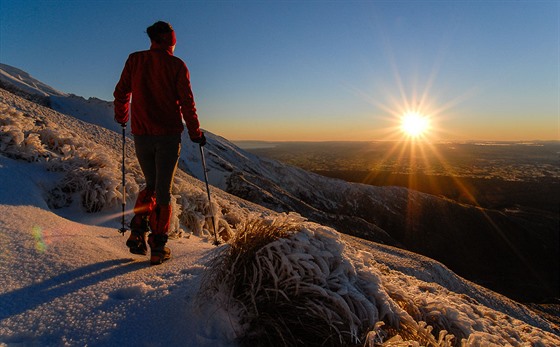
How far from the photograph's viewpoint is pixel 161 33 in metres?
3.96

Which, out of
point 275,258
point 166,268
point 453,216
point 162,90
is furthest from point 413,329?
point 453,216

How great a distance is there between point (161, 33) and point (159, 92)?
730 millimetres

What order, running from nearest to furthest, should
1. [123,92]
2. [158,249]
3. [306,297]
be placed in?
[306,297], [158,249], [123,92]

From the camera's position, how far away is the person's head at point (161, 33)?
3945 millimetres

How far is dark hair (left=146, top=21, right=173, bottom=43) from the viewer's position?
3941 mm

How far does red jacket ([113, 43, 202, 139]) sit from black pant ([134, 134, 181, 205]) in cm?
9

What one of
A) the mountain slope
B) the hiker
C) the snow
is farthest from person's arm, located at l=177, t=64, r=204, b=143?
the mountain slope

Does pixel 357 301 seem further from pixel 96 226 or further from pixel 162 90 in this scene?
pixel 96 226

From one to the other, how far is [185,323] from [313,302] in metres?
0.90

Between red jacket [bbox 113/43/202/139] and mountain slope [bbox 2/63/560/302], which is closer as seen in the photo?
red jacket [bbox 113/43/202/139]

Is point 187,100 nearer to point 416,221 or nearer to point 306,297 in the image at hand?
point 306,297

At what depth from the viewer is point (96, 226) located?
492 cm

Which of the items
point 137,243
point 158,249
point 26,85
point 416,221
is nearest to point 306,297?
point 158,249

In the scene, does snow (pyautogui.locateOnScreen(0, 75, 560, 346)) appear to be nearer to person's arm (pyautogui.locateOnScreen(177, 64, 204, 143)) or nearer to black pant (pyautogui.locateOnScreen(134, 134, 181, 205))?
black pant (pyautogui.locateOnScreen(134, 134, 181, 205))
